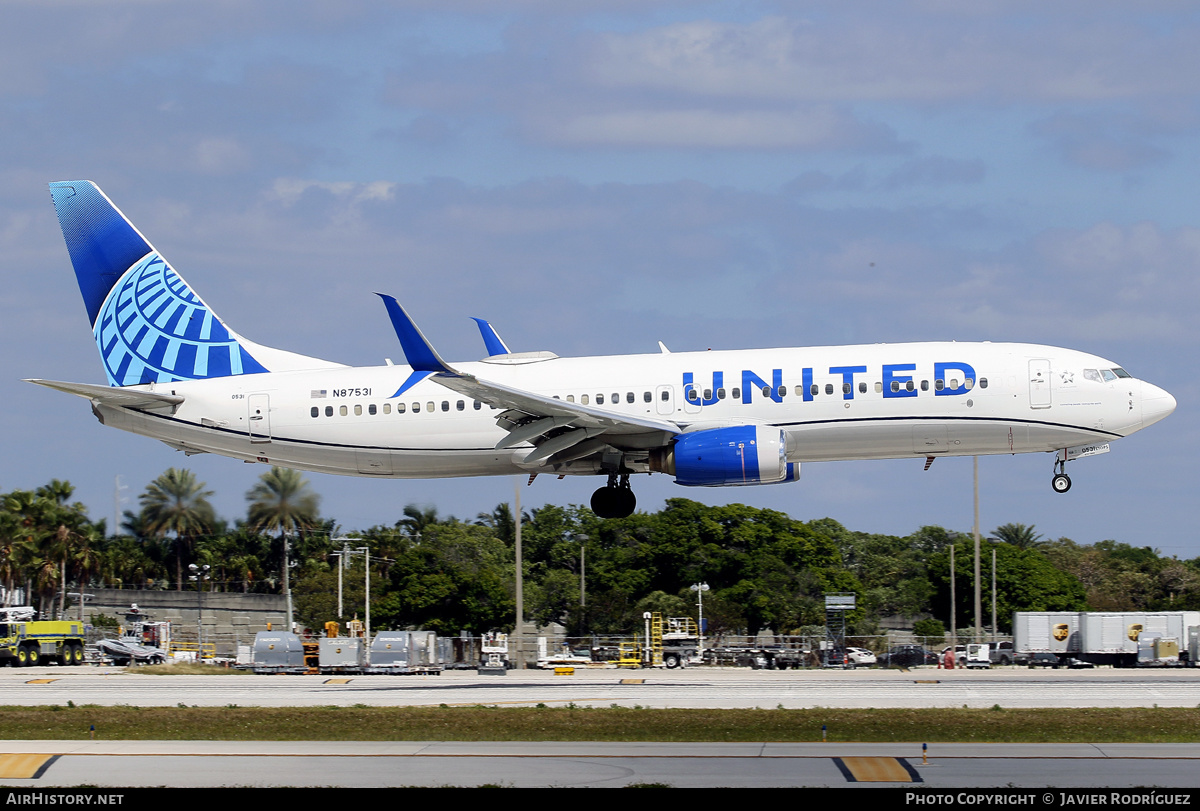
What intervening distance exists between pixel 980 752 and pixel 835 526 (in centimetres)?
11806

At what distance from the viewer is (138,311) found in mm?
43656

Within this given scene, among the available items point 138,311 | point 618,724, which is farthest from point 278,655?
point 618,724

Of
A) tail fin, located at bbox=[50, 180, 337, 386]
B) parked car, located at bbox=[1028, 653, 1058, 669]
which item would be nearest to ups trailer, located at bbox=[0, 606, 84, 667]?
tail fin, located at bbox=[50, 180, 337, 386]

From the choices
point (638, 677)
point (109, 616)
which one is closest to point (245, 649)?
point (638, 677)

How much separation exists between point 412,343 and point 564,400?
20.8 ft

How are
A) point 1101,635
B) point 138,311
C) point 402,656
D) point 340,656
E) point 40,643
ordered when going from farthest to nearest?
point 40,643 < point 1101,635 < point 402,656 < point 340,656 < point 138,311

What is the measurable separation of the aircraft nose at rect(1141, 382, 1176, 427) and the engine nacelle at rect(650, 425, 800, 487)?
9.92 m

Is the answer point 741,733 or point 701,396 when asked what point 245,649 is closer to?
point 701,396

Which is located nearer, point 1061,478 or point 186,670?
point 1061,478

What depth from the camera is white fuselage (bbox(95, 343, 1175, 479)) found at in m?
37.1

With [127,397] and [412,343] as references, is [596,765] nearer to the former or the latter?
[412,343]

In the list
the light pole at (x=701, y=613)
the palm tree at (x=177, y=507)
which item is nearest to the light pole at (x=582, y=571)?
the light pole at (x=701, y=613)

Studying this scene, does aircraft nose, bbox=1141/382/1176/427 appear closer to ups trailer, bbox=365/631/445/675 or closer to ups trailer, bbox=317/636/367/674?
ups trailer, bbox=365/631/445/675

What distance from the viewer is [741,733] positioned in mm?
30281
